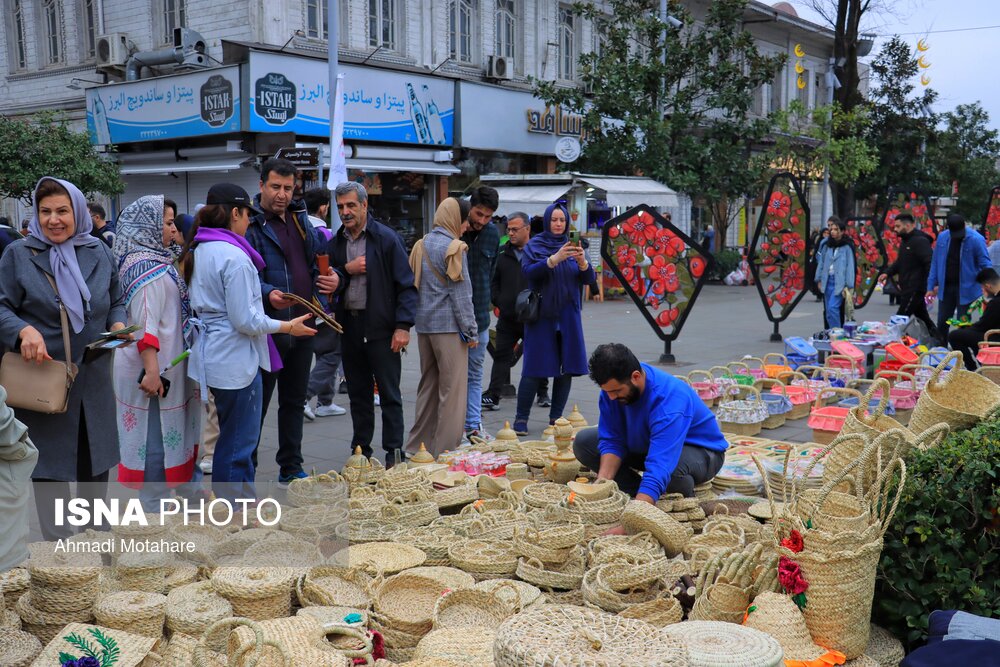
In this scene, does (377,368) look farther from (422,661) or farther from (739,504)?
(422,661)

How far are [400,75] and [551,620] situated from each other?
15918 mm

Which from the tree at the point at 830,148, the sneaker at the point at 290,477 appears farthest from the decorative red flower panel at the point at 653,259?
the tree at the point at 830,148

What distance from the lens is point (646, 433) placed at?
175 inches

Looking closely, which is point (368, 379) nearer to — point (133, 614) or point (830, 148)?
point (133, 614)

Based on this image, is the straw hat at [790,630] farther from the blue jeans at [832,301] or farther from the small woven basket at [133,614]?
the blue jeans at [832,301]

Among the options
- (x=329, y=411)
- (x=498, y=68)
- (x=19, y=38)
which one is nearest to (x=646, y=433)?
(x=329, y=411)

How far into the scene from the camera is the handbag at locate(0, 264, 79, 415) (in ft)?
12.1

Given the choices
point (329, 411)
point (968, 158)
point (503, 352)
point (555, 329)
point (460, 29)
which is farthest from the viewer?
point (968, 158)

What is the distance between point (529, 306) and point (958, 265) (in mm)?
5856

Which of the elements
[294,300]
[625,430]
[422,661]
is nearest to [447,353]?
[294,300]

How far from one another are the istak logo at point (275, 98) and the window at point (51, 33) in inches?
264

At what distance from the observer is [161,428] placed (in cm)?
463

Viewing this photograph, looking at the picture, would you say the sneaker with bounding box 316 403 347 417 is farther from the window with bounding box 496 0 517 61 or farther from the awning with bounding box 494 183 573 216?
the window with bounding box 496 0 517 61

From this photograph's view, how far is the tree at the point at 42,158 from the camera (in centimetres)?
1393
